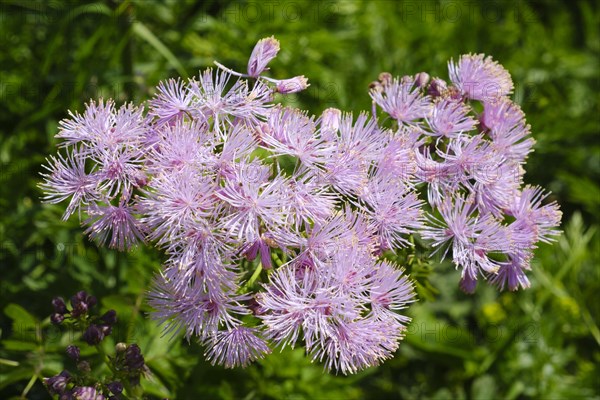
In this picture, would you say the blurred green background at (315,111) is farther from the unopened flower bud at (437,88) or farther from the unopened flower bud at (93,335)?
the unopened flower bud at (437,88)

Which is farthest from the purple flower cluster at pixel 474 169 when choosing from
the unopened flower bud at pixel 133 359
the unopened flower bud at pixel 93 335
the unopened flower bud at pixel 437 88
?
the unopened flower bud at pixel 93 335

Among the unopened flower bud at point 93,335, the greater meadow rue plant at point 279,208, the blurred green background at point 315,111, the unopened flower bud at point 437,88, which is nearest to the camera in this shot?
the greater meadow rue plant at point 279,208

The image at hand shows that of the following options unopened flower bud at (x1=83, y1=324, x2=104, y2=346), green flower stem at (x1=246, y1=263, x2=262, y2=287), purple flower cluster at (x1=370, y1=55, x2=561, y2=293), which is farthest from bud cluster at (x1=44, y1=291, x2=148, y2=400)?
purple flower cluster at (x1=370, y1=55, x2=561, y2=293)

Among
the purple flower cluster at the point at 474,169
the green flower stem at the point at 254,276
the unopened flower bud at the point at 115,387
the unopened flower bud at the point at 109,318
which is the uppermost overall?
the purple flower cluster at the point at 474,169

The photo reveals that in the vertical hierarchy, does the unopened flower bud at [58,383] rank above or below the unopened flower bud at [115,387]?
below

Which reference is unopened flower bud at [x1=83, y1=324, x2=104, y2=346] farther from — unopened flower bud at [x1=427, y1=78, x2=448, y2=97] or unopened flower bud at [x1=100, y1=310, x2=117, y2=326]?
unopened flower bud at [x1=427, y1=78, x2=448, y2=97]

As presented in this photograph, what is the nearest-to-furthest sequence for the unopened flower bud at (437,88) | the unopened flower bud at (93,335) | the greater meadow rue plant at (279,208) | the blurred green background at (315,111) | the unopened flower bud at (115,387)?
the greater meadow rue plant at (279,208)
the unopened flower bud at (115,387)
the unopened flower bud at (93,335)
the unopened flower bud at (437,88)
the blurred green background at (315,111)
